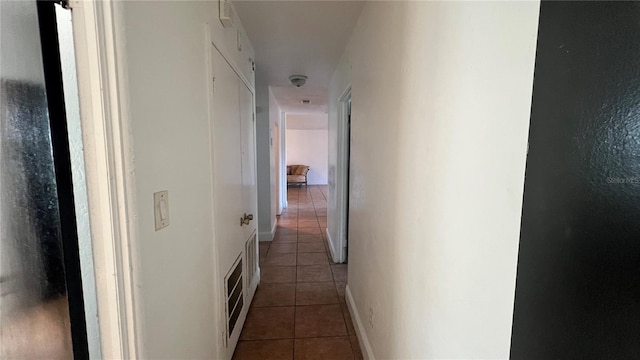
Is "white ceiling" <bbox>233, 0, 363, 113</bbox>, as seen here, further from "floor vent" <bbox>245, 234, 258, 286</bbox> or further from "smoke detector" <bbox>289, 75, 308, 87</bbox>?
"floor vent" <bbox>245, 234, 258, 286</bbox>

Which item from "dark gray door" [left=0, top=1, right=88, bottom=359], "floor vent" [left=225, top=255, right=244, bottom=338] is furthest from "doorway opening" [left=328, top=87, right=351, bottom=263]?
"dark gray door" [left=0, top=1, right=88, bottom=359]

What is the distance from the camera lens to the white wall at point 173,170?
82 cm

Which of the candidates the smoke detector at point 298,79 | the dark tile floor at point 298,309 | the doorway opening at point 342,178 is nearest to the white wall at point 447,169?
the dark tile floor at point 298,309

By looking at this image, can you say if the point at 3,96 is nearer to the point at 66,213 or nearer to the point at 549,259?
the point at 66,213

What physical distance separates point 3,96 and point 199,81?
74 cm

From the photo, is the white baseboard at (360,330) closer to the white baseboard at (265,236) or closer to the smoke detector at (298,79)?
the white baseboard at (265,236)

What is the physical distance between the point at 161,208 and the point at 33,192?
0.33 meters

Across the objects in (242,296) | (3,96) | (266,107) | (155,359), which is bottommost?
(242,296)

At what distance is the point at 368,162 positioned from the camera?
69.9 inches

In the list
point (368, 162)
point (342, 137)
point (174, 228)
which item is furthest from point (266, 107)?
point (174, 228)

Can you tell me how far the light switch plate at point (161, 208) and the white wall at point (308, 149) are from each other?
32.8 feet

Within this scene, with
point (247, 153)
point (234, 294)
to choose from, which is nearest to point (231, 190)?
point (247, 153)

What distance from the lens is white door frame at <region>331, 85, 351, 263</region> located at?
3.04 meters

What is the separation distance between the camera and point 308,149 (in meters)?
11.0
